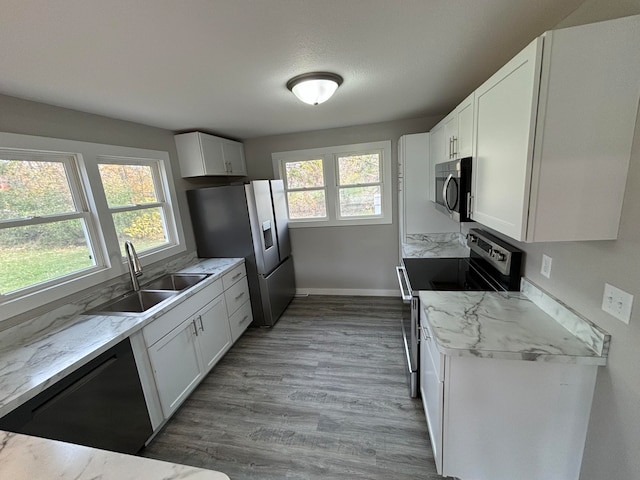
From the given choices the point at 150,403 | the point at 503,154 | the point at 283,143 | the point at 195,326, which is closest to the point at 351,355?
the point at 195,326

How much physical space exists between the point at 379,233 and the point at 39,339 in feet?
10.9

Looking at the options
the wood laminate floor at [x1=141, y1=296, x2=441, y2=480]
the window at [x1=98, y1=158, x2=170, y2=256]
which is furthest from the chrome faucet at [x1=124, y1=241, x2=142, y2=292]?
the wood laminate floor at [x1=141, y1=296, x2=441, y2=480]

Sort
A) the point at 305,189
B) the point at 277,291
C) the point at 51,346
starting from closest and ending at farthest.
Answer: the point at 51,346 < the point at 277,291 < the point at 305,189

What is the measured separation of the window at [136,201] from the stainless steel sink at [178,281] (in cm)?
35

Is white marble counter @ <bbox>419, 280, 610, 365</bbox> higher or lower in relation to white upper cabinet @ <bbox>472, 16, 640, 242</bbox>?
lower

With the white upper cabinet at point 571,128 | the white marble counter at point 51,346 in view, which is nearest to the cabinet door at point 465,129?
the white upper cabinet at point 571,128

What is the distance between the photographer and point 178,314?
2.04 metres

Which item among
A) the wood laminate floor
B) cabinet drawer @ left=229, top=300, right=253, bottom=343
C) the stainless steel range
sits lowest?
the wood laminate floor

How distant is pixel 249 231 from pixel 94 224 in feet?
4.31

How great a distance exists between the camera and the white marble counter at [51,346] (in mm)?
1210

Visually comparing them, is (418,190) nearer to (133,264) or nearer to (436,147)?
(436,147)

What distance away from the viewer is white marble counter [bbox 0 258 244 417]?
1210 mm

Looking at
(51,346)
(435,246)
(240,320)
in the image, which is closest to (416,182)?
(435,246)

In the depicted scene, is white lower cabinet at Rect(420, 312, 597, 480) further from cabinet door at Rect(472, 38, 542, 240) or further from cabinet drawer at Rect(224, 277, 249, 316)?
cabinet drawer at Rect(224, 277, 249, 316)
